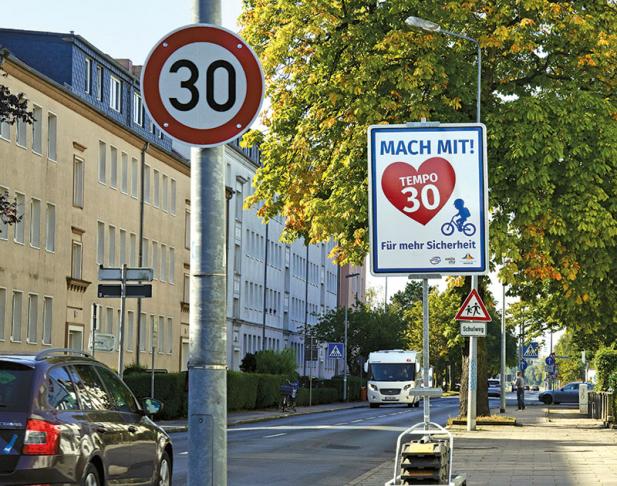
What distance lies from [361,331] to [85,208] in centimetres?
4174

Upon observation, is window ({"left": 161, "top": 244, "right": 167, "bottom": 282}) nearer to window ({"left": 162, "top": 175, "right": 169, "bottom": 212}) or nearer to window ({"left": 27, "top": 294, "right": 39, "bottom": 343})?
window ({"left": 162, "top": 175, "right": 169, "bottom": 212})

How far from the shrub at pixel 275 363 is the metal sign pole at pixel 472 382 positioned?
1288 inches

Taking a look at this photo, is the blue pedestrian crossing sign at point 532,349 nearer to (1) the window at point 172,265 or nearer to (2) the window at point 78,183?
(1) the window at point 172,265

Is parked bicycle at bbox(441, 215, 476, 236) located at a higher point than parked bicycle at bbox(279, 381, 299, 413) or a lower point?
higher

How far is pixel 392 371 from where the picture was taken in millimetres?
72375

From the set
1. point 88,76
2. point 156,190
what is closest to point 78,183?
point 88,76

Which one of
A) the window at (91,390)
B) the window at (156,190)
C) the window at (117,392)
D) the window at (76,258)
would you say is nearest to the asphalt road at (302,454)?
the window at (117,392)

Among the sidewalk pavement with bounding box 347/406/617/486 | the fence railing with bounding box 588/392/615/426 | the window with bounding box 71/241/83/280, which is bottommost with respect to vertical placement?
the sidewalk pavement with bounding box 347/406/617/486

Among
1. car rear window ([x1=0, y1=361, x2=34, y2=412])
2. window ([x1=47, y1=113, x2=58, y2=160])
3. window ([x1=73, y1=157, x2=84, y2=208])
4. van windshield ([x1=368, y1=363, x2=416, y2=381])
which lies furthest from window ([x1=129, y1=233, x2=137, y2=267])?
car rear window ([x1=0, y1=361, x2=34, y2=412])

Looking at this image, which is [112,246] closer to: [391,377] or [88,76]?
[88,76]

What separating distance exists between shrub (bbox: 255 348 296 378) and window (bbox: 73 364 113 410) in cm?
5433

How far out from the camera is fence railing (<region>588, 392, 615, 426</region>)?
Answer: 39.2m

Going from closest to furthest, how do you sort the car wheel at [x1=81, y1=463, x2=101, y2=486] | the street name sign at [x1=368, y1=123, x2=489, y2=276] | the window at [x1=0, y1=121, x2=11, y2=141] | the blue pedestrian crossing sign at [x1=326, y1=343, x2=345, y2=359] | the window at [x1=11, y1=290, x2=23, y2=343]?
the car wheel at [x1=81, y1=463, x2=101, y2=486], the street name sign at [x1=368, y1=123, x2=489, y2=276], the window at [x1=0, y1=121, x2=11, y2=141], the window at [x1=11, y1=290, x2=23, y2=343], the blue pedestrian crossing sign at [x1=326, y1=343, x2=345, y2=359]

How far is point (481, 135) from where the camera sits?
12.6 m
